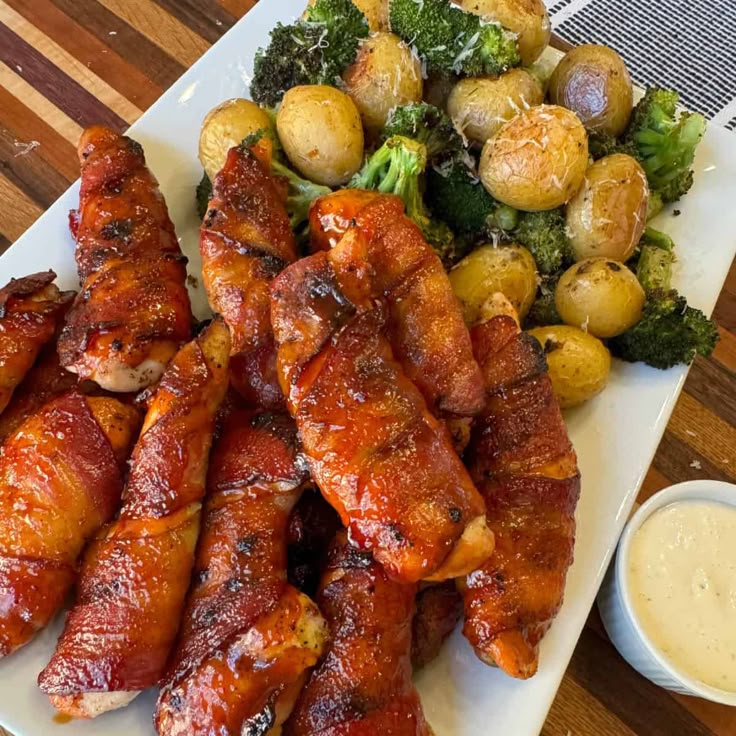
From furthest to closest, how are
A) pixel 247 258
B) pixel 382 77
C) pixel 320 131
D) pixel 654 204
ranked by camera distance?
pixel 654 204 < pixel 382 77 < pixel 320 131 < pixel 247 258

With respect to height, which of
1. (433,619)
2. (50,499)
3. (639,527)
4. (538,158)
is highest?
(538,158)

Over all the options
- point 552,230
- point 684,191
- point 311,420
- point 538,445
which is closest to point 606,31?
point 684,191

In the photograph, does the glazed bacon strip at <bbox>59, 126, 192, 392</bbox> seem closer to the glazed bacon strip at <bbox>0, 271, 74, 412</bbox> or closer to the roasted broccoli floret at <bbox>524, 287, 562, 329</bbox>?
the glazed bacon strip at <bbox>0, 271, 74, 412</bbox>

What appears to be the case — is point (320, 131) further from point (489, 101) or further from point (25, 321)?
point (25, 321)

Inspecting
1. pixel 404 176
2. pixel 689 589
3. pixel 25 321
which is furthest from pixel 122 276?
pixel 689 589

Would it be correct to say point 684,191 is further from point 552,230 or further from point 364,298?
point 364,298

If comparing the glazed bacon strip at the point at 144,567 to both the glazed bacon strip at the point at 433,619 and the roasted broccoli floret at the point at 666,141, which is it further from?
the roasted broccoli floret at the point at 666,141

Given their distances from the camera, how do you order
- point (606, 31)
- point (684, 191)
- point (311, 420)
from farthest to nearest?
point (606, 31), point (684, 191), point (311, 420)

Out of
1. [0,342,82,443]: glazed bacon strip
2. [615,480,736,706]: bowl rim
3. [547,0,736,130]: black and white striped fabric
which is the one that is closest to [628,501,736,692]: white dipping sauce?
[615,480,736,706]: bowl rim
